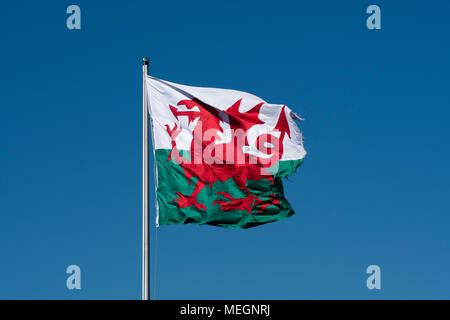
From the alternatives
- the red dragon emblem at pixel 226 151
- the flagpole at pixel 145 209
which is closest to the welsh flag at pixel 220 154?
the red dragon emblem at pixel 226 151

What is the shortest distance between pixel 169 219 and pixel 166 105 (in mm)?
3424

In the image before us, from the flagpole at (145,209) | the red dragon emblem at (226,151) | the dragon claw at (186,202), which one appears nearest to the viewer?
the flagpole at (145,209)

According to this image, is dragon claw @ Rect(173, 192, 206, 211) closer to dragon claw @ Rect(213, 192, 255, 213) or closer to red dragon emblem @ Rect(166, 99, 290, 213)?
red dragon emblem @ Rect(166, 99, 290, 213)

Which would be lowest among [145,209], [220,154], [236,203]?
[145,209]

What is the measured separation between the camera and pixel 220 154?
33844 mm

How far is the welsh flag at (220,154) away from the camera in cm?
3300

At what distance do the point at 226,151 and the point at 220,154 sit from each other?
0.98ft

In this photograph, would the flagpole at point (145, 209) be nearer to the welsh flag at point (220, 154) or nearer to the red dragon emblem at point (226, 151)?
the welsh flag at point (220, 154)

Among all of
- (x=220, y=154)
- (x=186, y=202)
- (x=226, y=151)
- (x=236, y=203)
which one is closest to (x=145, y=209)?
(x=186, y=202)

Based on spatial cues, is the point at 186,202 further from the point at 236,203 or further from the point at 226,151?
the point at 226,151
